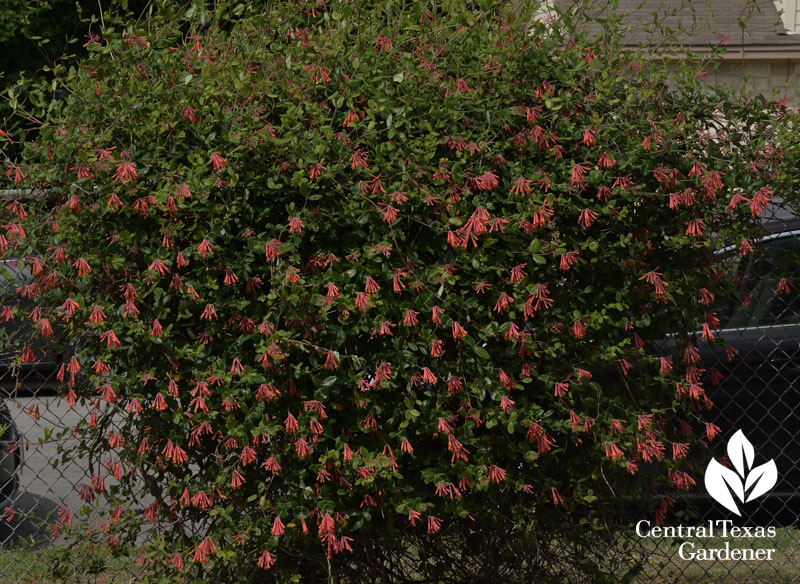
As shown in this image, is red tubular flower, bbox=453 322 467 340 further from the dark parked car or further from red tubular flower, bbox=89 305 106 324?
the dark parked car

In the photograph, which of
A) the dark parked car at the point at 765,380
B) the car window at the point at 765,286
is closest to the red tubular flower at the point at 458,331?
the car window at the point at 765,286

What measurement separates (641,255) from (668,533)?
183cm

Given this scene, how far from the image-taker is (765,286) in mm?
3832

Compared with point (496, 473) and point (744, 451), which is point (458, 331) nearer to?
point (496, 473)

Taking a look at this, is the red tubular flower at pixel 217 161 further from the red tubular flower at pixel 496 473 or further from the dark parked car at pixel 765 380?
the dark parked car at pixel 765 380

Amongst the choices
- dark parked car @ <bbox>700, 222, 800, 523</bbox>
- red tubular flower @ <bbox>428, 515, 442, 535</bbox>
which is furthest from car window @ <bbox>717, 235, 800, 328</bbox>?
red tubular flower @ <bbox>428, 515, 442, 535</bbox>

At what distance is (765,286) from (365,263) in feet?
6.30

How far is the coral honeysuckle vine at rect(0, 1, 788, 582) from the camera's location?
9.55ft

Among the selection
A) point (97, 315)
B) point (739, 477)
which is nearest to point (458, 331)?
point (97, 315)

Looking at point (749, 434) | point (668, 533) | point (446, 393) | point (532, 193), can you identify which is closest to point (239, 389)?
point (446, 393)

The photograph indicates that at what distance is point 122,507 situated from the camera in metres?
3.25

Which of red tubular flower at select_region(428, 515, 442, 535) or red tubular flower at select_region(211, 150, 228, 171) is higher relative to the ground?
red tubular flower at select_region(211, 150, 228, 171)

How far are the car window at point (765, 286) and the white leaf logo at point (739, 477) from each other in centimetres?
59

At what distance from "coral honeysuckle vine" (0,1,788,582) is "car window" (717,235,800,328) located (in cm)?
23
